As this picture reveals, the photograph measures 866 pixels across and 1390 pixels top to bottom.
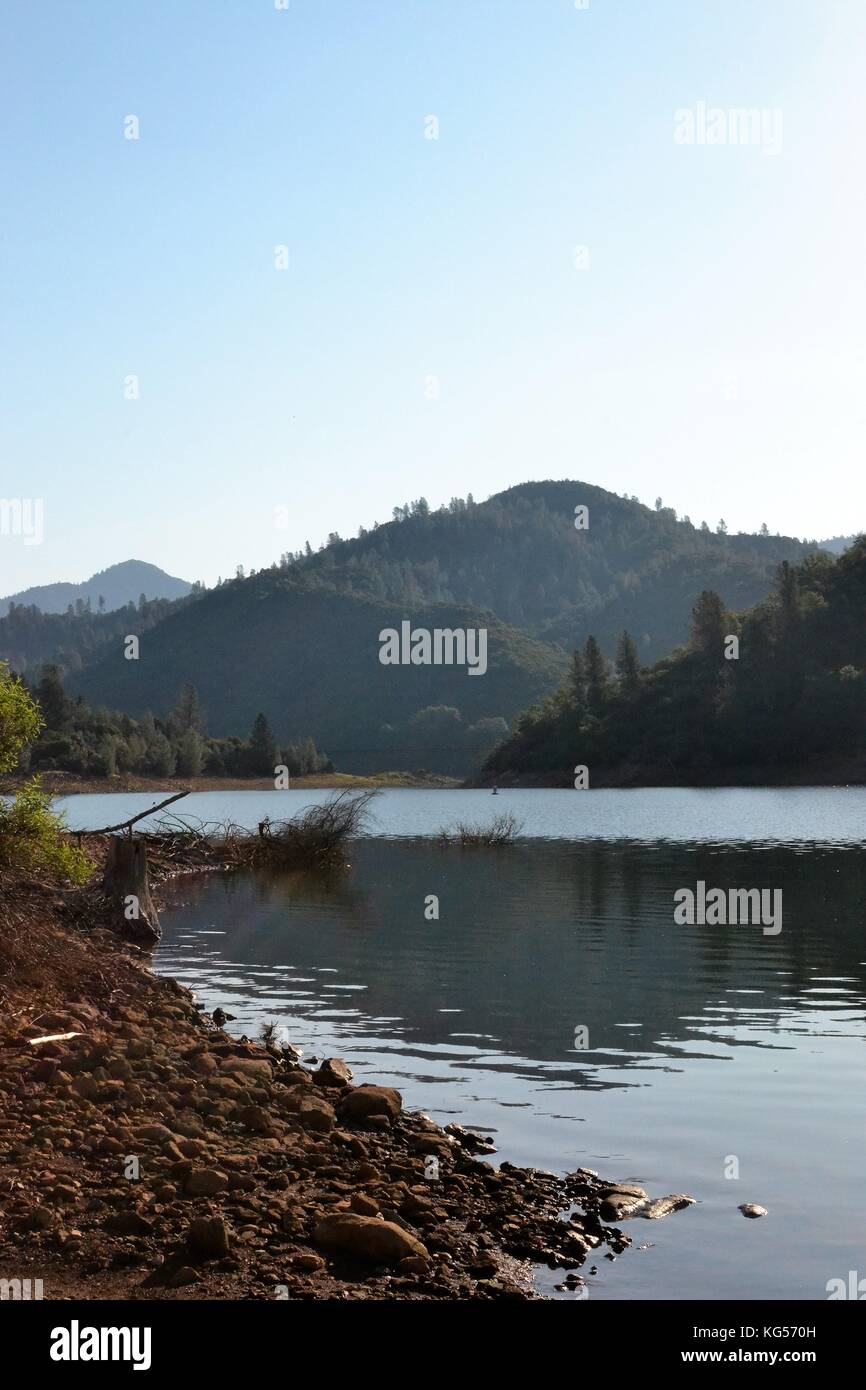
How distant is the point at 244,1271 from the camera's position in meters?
7.69

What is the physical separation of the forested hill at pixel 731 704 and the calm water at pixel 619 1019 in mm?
84217

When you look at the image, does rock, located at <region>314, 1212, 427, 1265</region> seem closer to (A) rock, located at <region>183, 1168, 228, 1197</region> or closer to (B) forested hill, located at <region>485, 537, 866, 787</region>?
(A) rock, located at <region>183, 1168, 228, 1197</region>

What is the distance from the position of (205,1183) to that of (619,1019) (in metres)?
10.1

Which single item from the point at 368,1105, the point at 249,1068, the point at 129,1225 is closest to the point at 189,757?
the point at 249,1068

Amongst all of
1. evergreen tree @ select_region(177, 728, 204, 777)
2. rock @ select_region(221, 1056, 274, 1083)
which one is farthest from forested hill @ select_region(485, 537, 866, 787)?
rock @ select_region(221, 1056, 274, 1083)

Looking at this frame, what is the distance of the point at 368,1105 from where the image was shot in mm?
12023

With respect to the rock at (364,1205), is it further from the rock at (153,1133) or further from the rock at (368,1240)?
the rock at (153,1133)

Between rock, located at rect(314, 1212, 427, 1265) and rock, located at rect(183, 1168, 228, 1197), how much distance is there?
1.06 metres

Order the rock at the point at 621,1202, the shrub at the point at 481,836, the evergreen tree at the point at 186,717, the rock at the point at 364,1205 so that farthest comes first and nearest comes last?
the evergreen tree at the point at 186,717 < the shrub at the point at 481,836 < the rock at the point at 621,1202 < the rock at the point at 364,1205

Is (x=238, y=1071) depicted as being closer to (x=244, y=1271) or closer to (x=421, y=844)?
(x=244, y=1271)

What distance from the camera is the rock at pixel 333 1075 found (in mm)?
13117

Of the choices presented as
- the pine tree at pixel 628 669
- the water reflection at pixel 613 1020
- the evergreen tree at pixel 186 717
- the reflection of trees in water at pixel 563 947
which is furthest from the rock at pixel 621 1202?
the evergreen tree at pixel 186 717
